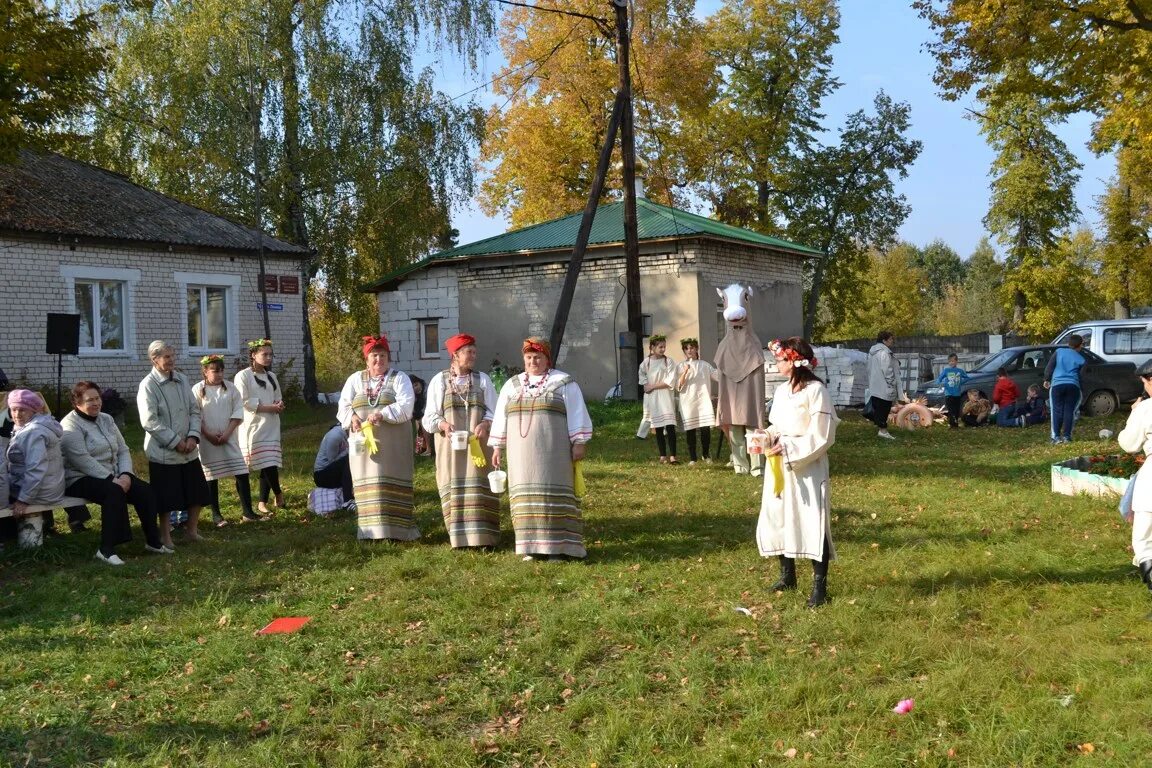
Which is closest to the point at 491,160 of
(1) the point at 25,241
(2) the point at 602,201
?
(2) the point at 602,201

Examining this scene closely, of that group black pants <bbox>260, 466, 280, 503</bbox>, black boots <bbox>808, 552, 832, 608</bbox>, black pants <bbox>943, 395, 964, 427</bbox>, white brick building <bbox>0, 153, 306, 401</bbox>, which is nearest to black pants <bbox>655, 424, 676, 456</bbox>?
black pants <bbox>260, 466, 280, 503</bbox>

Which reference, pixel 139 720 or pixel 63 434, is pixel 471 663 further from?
pixel 63 434

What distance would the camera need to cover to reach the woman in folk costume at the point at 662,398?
1463 centimetres

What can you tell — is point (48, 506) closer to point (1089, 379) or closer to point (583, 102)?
point (1089, 379)

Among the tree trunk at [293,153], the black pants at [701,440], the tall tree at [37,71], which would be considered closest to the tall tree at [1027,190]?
the tree trunk at [293,153]

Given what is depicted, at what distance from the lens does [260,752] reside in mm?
4875

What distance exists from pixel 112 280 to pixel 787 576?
19.4 metres

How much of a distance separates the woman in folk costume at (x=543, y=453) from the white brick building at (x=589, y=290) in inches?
628

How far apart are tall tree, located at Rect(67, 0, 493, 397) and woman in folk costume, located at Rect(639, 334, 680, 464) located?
14226 millimetres

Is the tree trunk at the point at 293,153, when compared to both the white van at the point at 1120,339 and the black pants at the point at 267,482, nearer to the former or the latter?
the black pants at the point at 267,482

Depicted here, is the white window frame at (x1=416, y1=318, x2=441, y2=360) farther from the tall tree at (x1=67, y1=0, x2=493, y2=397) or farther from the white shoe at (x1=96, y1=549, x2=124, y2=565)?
the white shoe at (x1=96, y1=549, x2=124, y2=565)

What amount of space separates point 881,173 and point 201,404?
112 ft

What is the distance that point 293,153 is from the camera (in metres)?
28.0

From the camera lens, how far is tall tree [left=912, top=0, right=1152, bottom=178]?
45.3 feet
